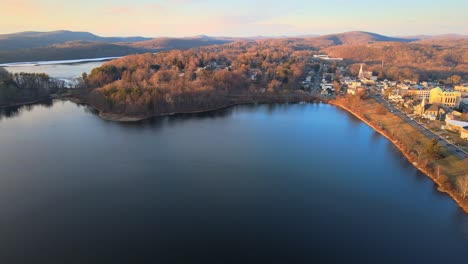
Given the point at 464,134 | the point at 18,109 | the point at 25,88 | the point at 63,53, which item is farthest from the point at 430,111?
the point at 63,53

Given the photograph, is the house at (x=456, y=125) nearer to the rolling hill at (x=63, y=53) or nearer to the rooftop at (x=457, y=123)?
the rooftop at (x=457, y=123)

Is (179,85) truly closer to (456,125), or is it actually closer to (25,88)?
(25,88)

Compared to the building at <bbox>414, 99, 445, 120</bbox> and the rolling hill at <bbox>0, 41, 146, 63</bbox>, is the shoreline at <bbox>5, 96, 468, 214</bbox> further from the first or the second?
the rolling hill at <bbox>0, 41, 146, 63</bbox>

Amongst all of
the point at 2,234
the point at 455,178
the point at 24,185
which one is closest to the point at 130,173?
the point at 24,185

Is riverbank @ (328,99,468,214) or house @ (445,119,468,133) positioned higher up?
house @ (445,119,468,133)

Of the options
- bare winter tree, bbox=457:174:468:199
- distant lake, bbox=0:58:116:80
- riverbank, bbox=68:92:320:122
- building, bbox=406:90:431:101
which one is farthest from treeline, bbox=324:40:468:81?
distant lake, bbox=0:58:116:80
